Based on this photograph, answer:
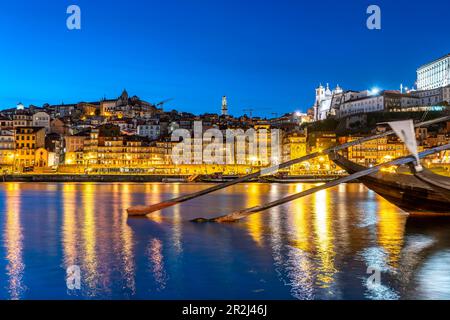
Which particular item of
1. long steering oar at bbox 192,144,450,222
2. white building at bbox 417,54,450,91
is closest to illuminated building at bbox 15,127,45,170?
long steering oar at bbox 192,144,450,222

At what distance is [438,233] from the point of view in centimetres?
1811

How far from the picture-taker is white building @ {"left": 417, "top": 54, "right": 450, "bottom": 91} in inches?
4692

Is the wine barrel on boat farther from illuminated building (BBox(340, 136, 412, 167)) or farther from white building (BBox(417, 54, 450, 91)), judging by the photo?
white building (BBox(417, 54, 450, 91))

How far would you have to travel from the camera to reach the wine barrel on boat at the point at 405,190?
21031mm

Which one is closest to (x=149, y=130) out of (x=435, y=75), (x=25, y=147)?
(x=25, y=147)


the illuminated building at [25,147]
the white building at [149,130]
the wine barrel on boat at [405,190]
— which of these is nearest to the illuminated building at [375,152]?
the white building at [149,130]

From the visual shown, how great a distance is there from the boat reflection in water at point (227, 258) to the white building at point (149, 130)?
92.6 m

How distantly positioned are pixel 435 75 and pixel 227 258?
12160 centimetres

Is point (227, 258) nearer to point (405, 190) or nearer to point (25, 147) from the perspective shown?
point (405, 190)

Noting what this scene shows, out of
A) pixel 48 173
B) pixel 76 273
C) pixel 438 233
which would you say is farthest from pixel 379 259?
pixel 48 173

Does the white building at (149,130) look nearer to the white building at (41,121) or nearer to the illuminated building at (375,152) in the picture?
the white building at (41,121)

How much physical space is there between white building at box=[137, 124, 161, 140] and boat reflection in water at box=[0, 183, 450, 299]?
9263 cm

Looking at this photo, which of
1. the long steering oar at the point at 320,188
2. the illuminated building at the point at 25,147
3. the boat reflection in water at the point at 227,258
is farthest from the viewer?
the illuminated building at the point at 25,147
